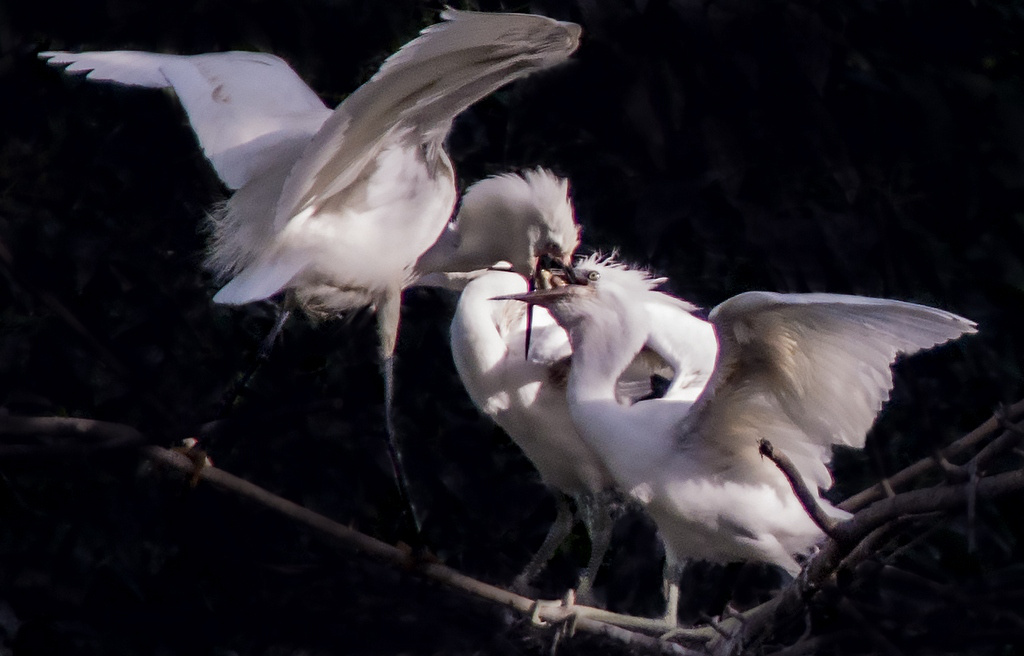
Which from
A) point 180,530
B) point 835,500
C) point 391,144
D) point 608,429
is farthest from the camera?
point 180,530

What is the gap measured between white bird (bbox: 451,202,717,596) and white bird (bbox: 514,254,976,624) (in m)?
0.10

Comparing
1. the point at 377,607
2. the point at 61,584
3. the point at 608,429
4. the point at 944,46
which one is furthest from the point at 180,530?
the point at 944,46

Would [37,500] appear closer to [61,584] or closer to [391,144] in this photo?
→ [61,584]

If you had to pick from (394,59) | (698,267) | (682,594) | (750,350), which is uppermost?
(394,59)

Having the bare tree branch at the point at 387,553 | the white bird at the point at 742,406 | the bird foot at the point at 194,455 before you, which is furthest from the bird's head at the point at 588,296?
the bird foot at the point at 194,455

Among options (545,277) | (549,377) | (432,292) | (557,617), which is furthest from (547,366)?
(432,292)

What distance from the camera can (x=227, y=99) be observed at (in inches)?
96.6

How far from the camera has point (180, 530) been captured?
2797 millimetres

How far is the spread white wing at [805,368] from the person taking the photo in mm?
1700

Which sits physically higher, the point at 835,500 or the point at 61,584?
the point at 835,500

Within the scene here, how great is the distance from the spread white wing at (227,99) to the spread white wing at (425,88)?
0.39 feet

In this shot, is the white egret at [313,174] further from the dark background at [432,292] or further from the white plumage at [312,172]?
the dark background at [432,292]

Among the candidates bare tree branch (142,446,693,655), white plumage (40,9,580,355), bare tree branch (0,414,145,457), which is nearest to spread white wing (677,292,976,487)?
bare tree branch (142,446,693,655)

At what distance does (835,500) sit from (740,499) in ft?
2.07
